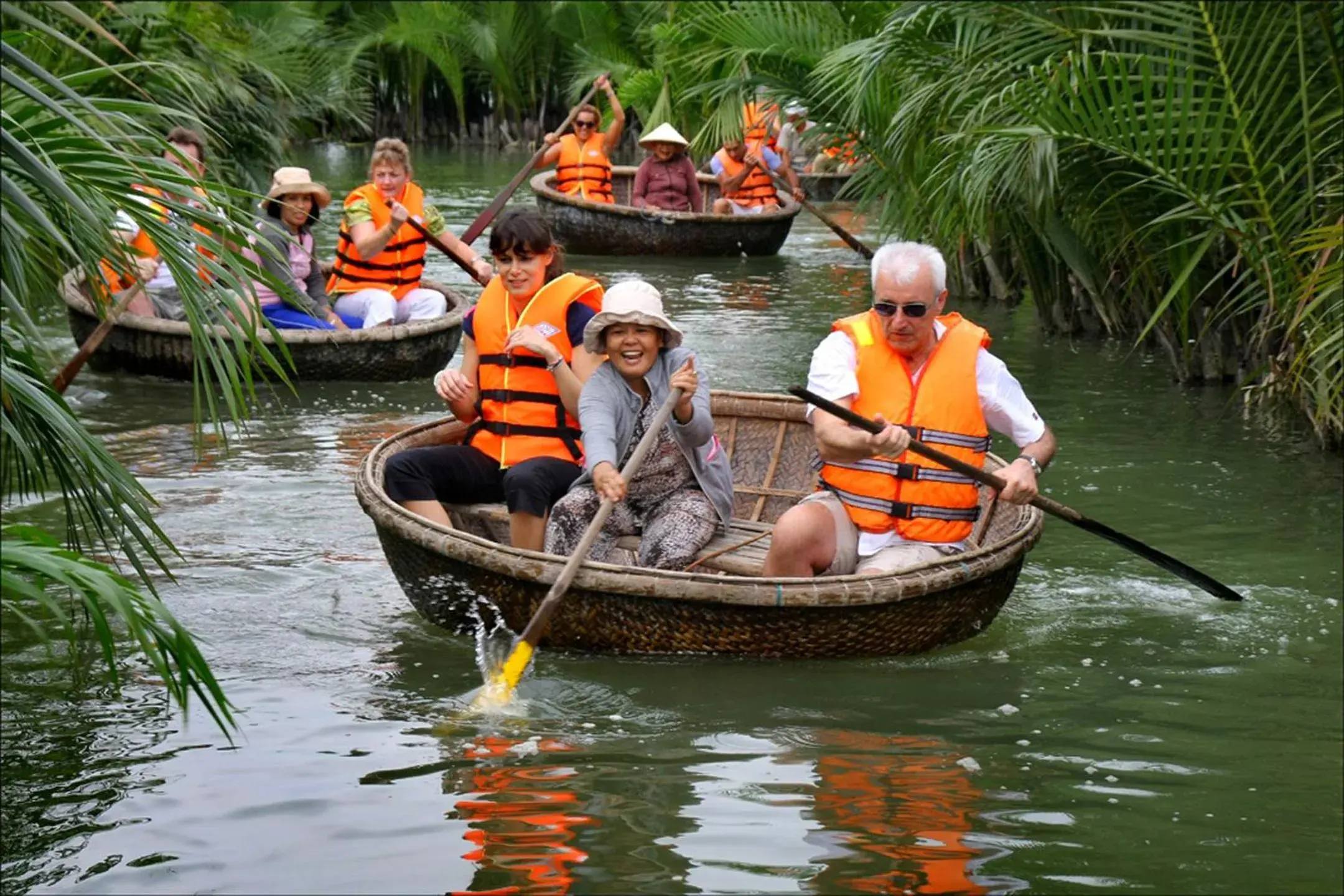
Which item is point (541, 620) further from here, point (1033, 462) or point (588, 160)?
point (588, 160)

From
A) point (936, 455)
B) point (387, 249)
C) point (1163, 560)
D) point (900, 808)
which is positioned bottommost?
point (900, 808)

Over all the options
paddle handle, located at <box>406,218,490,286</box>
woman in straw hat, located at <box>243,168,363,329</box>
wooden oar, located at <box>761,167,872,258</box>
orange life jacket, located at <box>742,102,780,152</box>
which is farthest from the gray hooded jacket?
orange life jacket, located at <box>742,102,780,152</box>

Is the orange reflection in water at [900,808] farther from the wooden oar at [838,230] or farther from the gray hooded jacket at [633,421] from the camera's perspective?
the wooden oar at [838,230]

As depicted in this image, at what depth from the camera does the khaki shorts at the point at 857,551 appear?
5848 mm

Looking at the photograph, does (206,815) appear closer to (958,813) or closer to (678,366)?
(958,813)

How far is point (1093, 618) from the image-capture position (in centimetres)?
639

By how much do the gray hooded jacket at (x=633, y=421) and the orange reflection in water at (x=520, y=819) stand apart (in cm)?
113

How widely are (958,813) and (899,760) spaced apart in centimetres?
41

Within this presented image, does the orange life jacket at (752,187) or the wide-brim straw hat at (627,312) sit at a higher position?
the orange life jacket at (752,187)

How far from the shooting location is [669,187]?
16875mm

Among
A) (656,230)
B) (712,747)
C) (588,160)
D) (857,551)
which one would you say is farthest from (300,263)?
(588,160)

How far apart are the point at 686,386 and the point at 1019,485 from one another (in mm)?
1018

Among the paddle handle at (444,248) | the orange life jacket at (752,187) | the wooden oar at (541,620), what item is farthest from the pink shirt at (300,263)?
the orange life jacket at (752,187)

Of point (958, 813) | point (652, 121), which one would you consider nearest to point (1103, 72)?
point (958, 813)
